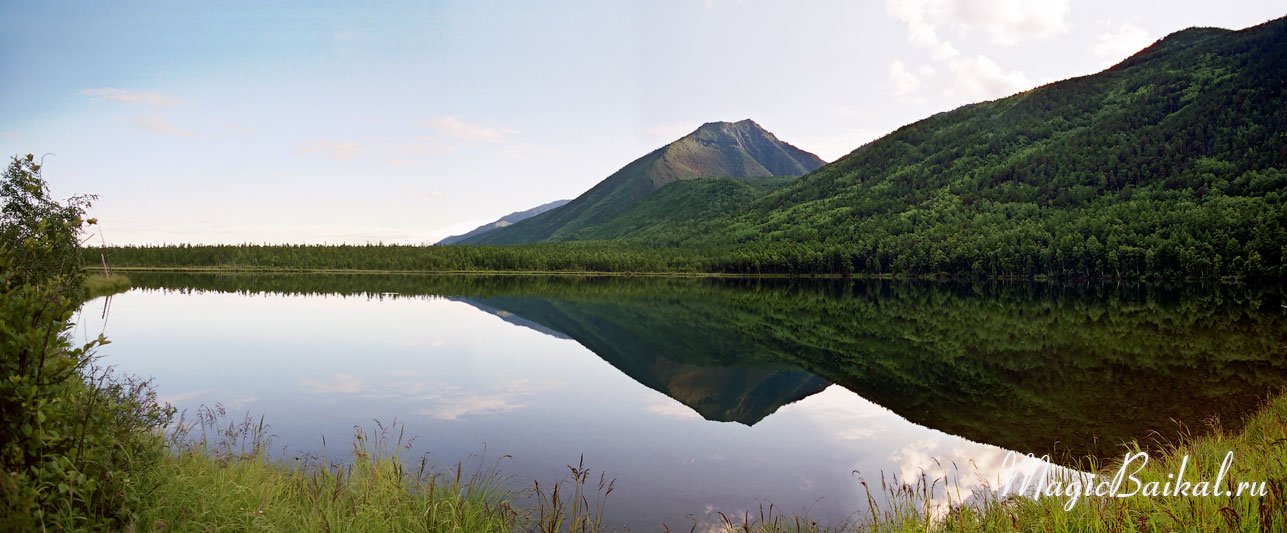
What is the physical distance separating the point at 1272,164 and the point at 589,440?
18136cm

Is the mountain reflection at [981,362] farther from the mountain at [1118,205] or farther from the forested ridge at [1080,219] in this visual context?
the forested ridge at [1080,219]

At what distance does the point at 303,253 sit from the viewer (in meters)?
142

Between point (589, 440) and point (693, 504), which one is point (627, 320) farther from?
point (693, 504)

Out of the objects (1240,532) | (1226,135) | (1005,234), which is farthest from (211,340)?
(1226,135)

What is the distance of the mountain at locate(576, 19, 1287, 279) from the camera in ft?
371

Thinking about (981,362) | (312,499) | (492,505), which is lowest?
(981,362)

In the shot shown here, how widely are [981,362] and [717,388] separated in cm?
1234

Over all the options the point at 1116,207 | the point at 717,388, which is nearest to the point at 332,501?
the point at 717,388

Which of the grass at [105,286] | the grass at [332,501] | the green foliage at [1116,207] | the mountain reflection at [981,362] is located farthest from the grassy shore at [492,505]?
the green foliage at [1116,207]

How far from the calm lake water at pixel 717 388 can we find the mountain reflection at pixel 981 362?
0.14 metres

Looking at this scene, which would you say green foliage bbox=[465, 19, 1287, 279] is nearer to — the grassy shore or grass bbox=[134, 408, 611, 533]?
the grassy shore

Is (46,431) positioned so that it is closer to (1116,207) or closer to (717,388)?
(717,388)

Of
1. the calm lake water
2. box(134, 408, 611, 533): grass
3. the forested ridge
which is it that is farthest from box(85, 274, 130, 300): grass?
the forested ridge

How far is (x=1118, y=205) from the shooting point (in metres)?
145
